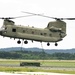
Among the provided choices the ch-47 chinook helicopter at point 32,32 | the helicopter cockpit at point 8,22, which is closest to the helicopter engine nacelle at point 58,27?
the ch-47 chinook helicopter at point 32,32

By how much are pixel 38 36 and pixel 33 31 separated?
1.44 meters

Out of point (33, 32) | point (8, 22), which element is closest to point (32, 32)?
point (33, 32)

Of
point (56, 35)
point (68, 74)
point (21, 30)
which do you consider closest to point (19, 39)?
point (21, 30)

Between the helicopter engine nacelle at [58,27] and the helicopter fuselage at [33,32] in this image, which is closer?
the helicopter fuselage at [33,32]

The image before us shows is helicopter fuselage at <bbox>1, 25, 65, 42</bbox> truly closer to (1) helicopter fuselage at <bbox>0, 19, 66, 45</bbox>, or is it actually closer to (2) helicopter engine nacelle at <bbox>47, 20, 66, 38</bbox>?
(1) helicopter fuselage at <bbox>0, 19, 66, 45</bbox>

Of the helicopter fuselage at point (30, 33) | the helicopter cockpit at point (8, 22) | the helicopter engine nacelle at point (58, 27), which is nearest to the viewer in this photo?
the helicopter fuselage at point (30, 33)

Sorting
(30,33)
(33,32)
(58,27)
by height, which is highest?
(58,27)

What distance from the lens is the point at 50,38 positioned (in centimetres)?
8338

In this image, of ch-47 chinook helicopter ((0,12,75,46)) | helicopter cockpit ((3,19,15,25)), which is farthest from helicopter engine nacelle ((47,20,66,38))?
helicopter cockpit ((3,19,15,25))

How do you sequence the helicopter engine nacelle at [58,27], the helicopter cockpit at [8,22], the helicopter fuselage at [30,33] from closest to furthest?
the helicopter fuselage at [30,33] → the helicopter cockpit at [8,22] → the helicopter engine nacelle at [58,27]

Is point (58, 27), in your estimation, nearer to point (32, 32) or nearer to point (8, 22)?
point (32, 32)

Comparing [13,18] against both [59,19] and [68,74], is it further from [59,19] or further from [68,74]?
[68,74]

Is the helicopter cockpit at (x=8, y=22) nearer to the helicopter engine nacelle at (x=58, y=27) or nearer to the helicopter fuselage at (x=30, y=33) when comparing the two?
the helicopter fuselage at (x=30, y=33)

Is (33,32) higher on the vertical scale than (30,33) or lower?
higher
